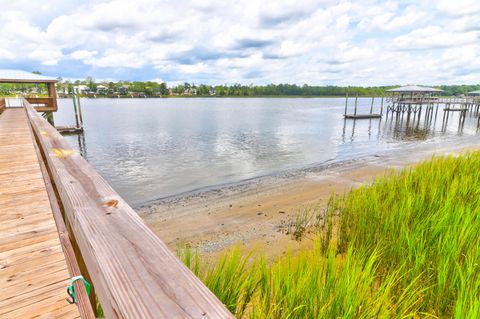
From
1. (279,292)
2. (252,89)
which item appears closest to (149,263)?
(279,292)

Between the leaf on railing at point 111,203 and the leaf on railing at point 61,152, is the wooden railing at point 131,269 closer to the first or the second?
the leaf on railing at point 111,203

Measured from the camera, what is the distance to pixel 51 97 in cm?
2166

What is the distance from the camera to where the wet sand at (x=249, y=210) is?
296 inches

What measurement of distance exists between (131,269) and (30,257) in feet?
4.29

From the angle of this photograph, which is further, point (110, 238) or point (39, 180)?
point (39, 180)

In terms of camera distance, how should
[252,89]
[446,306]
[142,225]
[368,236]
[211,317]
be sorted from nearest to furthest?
A: [211,317] → [142,225] → [446,306] → [368,236] → [252,89]

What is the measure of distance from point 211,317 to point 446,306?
9.67 feet

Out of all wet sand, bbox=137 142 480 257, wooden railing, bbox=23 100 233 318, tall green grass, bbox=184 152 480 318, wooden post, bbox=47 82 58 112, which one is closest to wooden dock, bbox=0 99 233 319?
wooden railing, bbox=23 100 233 318

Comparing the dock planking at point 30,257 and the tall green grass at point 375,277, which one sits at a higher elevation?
the dock planking at point 30,257

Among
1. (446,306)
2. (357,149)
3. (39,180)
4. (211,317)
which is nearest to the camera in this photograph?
(211,317)

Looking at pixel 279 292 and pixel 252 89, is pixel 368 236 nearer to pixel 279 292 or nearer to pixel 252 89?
pixel 279 292

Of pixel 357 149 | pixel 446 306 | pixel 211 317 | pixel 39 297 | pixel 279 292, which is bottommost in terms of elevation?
pixel 357 149

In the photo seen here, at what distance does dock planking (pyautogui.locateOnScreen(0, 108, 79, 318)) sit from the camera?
130cm

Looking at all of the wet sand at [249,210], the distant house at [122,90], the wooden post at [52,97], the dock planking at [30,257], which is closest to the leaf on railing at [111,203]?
the dock planking at [30,257]
